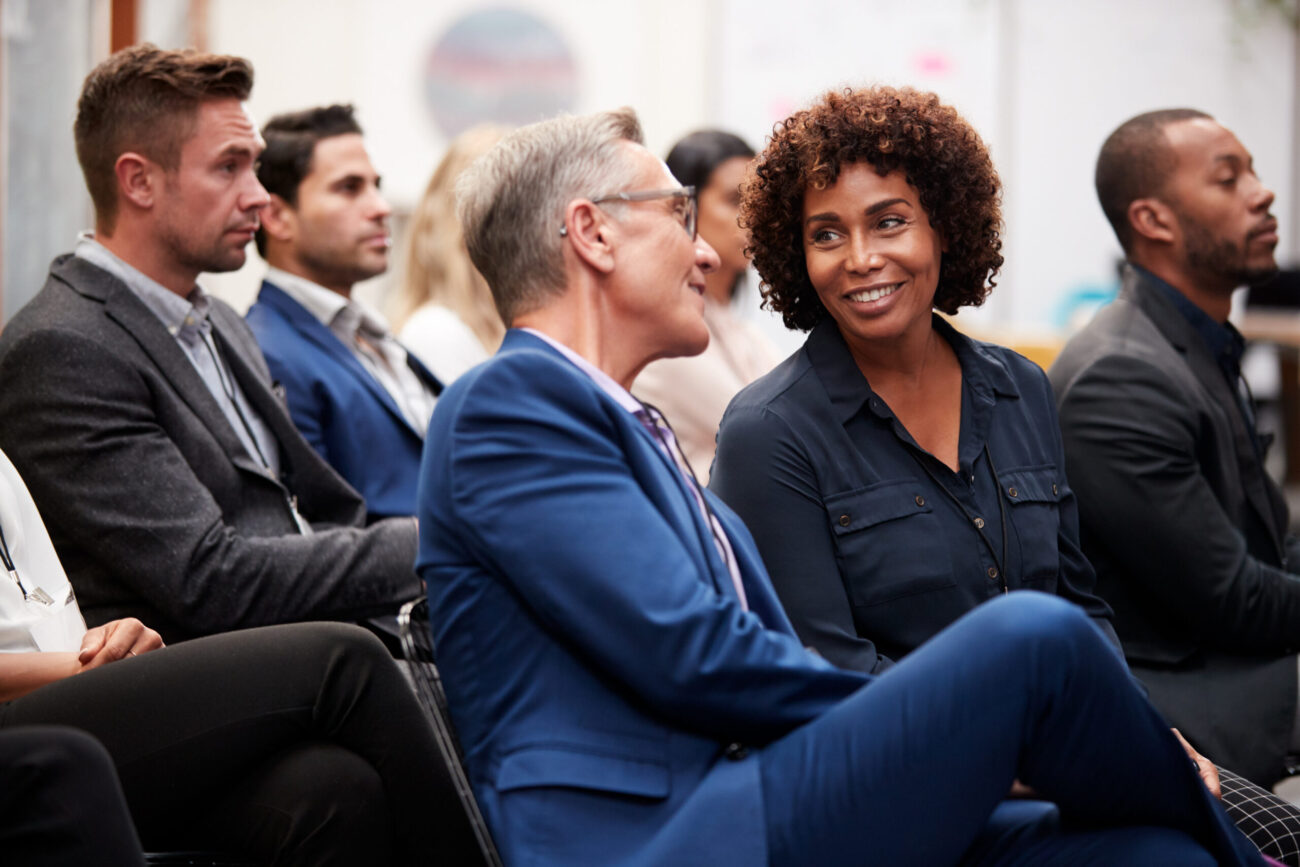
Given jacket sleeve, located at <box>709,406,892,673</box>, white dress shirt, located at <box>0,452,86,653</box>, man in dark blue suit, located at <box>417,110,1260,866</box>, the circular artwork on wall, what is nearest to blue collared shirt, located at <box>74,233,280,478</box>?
white dress shirt, located at <box>0,452,86,653</box>

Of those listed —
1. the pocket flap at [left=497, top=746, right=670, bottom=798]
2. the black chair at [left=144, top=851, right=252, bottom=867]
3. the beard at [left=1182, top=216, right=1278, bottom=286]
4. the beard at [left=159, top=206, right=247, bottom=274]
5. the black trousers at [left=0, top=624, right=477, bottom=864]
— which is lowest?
the black chair at [left=144, top=851, right=252, bottom=867]

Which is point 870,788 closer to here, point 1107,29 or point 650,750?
point 650,750

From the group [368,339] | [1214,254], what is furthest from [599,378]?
[1214,254]

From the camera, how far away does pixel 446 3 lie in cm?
578

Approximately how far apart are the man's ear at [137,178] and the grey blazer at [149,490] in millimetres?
151

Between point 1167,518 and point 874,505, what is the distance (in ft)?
2.37

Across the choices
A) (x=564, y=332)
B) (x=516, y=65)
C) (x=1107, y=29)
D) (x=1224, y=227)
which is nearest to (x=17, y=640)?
(x=564, y=332)

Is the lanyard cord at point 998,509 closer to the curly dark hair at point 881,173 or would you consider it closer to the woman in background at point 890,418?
the woman in background at point 890,418

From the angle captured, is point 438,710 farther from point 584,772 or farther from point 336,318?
point 336,318

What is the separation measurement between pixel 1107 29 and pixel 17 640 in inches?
241

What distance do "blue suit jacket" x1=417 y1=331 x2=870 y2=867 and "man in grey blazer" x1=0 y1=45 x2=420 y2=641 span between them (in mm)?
715

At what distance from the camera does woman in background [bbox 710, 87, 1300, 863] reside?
169 cm

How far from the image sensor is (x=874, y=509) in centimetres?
171

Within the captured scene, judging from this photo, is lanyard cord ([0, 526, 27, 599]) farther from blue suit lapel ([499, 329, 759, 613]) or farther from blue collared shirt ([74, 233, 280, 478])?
blue suit lapel ([499, 329, 759, 613])
